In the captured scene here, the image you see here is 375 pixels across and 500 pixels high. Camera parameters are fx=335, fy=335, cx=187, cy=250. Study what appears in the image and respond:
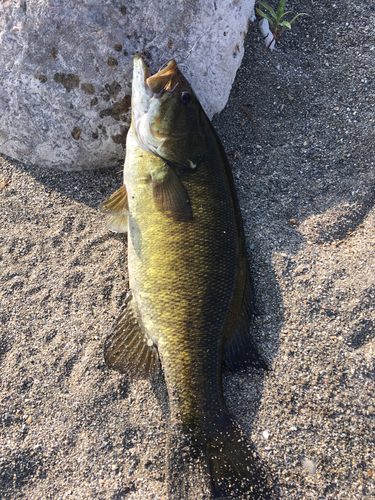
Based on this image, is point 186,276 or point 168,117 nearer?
point 186,276

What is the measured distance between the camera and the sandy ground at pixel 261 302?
6.93 ft

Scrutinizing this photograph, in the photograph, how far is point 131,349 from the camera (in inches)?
92.7

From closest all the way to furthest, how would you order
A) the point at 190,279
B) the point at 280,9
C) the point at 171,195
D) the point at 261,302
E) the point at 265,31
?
the point at 190,279 < the point at 171,195 < the point at 261,302 < the point at 280,9 < the point at 265,31

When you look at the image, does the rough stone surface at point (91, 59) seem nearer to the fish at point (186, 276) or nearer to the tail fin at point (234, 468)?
the fish at point (186, 276)

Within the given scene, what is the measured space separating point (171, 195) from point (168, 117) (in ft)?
1.90

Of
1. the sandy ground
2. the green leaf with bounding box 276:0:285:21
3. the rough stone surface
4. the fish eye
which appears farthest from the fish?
the green leaf with bounding box 276:0:285:21

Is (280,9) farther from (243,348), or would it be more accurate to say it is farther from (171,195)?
(243,348)

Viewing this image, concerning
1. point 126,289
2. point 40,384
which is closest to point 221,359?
point 126,289

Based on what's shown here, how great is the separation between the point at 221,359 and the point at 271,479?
0.77 m

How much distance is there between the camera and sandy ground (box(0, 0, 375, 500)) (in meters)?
2.11

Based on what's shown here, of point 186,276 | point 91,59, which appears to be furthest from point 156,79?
point 186,276

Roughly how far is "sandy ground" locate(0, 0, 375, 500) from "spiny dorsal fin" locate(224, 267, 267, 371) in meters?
0.16

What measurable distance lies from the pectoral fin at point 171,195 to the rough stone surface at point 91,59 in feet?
2.49

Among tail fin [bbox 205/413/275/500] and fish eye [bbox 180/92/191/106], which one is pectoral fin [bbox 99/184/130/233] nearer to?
fish eye [bbox 180/92/191/106]
